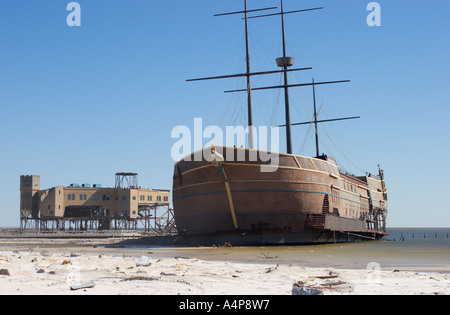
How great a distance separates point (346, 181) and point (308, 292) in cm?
4034

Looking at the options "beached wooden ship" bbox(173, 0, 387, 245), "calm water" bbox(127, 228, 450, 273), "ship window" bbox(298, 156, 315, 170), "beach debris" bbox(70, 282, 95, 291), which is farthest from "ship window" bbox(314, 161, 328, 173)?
"beach debris" bbox(70, 282, 95, 291)

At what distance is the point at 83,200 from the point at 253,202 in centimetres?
5264

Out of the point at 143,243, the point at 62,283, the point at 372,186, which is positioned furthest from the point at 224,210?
the point at 372,186

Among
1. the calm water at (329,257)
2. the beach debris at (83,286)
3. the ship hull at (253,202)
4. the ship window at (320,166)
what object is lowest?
the calm water at (329,257)

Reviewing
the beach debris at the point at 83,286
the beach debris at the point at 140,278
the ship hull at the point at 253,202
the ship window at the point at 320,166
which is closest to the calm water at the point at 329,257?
the ship hull at the point at 253,202

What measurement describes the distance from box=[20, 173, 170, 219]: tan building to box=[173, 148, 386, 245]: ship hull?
43.7 m

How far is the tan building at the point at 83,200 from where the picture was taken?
79938 millimetres

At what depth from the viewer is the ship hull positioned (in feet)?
113

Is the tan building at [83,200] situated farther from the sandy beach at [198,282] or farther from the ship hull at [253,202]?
the sandy beach at [198,282]

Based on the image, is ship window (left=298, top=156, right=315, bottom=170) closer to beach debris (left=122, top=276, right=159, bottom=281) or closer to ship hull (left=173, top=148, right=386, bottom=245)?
ship hull (left=173, top=148, right=386, bottom=245)

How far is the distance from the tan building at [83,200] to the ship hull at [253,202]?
43.7 m

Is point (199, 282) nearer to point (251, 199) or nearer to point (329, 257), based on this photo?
point (329, 257)

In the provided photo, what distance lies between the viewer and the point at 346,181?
4841 cm

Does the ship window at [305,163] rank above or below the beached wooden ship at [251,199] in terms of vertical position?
above
